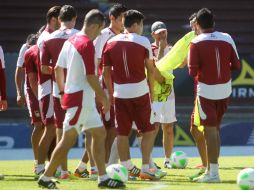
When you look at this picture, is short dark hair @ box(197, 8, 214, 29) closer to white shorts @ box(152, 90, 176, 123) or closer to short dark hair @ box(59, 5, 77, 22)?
short dark hair @ box(59, 5, 77, 22)

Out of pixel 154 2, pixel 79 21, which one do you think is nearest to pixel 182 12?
pixel 154 2

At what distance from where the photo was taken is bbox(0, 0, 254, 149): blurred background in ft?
63.5

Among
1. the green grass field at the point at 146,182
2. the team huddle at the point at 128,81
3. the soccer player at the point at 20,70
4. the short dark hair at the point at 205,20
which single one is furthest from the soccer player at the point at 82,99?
the soccer player at the point at 20,70

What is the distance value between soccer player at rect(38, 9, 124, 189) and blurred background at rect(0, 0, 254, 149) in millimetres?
9568

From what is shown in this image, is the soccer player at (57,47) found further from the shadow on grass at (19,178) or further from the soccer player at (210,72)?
the soccer player at (210,72)

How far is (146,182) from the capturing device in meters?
10.6

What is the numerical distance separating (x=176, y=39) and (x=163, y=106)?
24.4 ft

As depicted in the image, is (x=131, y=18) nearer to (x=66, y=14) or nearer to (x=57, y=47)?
(x=66, y=14)

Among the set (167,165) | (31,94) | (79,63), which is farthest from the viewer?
(167,165)

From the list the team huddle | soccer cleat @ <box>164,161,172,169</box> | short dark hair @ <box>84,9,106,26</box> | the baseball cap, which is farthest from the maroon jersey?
soccer cleat @ <box>164,161,172,169</box>

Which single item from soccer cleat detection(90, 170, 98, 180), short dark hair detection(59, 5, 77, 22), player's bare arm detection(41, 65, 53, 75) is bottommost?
soccer cleat detection(90, 170, 98, 180)

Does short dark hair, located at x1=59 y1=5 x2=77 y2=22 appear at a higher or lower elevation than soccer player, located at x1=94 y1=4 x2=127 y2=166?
higher

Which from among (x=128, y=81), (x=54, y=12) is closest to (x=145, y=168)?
(x=128, y=81)

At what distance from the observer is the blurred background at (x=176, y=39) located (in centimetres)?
1934
